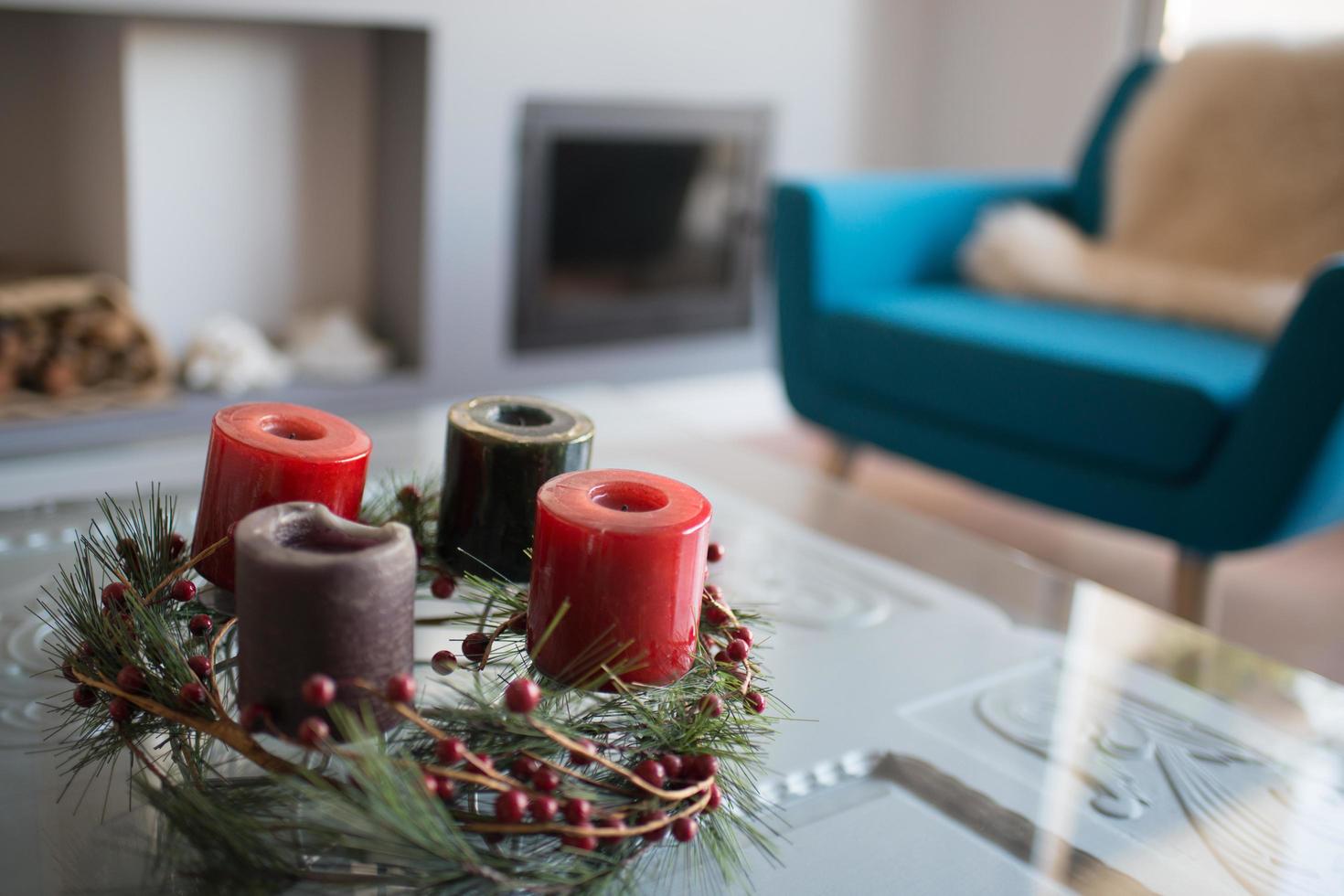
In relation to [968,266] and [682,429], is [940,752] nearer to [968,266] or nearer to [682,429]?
[682,429]

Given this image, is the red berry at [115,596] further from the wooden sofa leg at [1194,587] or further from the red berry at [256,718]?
the wooden sofa leg at [1194,587]

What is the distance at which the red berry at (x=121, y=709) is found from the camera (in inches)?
27.0

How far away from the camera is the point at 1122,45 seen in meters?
3.08

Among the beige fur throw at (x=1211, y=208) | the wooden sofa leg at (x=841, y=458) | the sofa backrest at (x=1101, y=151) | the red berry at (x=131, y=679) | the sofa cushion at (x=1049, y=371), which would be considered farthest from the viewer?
the sofa backrest at (x=1101, y=151)

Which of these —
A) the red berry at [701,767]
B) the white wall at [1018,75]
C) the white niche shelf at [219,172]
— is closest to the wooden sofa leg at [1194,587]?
the red berry at [701,767]

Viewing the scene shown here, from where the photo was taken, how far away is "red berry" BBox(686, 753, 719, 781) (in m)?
0.65

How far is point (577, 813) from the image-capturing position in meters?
0.60

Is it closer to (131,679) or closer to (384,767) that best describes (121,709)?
(131,679)

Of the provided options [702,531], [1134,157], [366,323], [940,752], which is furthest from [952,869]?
[366,323]

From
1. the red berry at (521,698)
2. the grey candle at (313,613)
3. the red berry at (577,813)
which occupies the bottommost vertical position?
the red berry at (577,813)

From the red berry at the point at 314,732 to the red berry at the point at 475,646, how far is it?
144 mm

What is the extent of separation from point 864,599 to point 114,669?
63 centimetres

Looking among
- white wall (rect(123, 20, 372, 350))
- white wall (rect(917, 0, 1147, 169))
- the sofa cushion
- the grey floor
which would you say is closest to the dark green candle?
the sofa cushion

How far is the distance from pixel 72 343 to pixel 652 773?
188 cm
